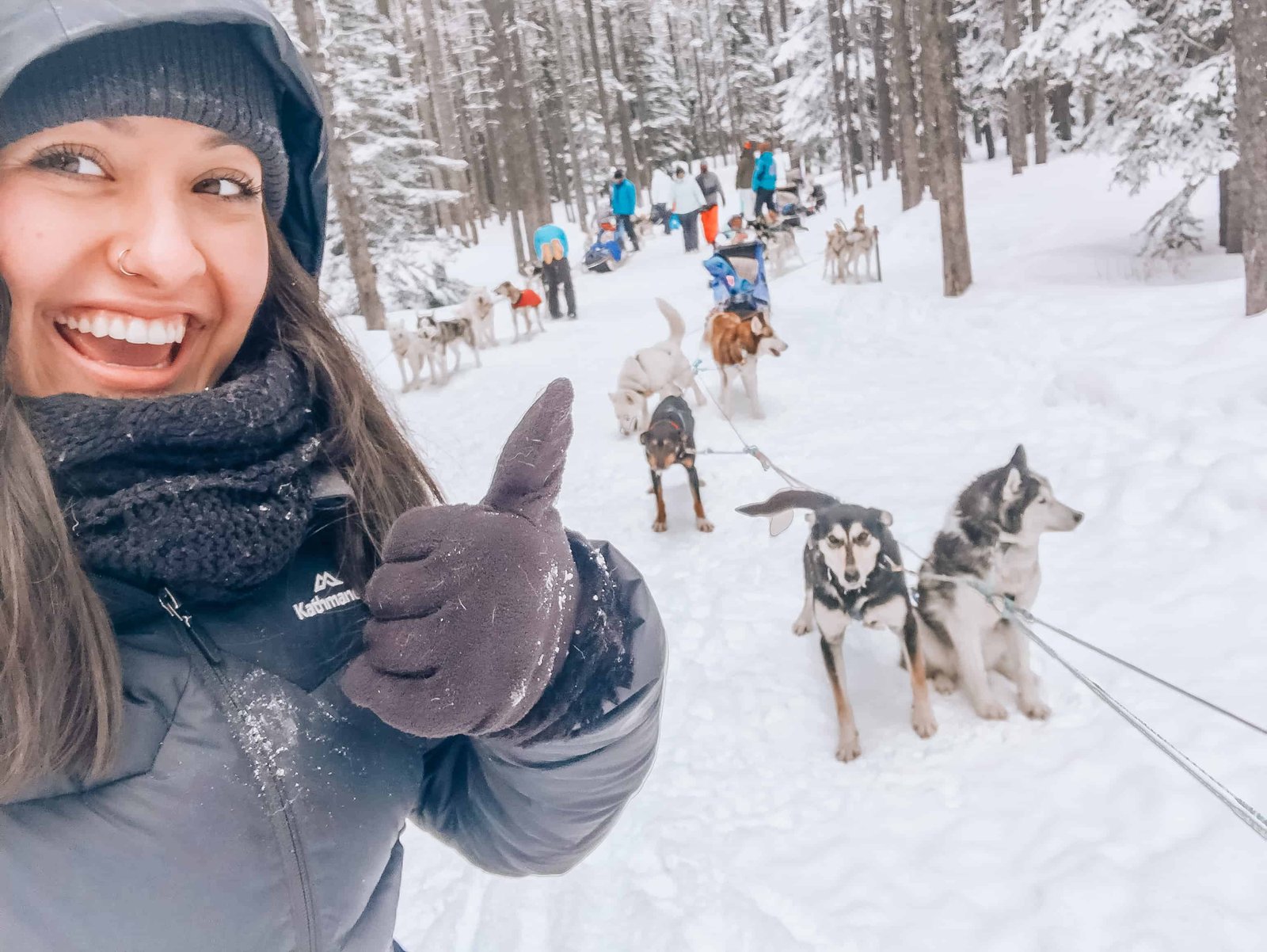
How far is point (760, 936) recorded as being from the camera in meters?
2.46

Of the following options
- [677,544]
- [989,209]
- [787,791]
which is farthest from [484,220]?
[787,791]

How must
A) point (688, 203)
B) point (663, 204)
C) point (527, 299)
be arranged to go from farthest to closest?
1. point (663, 204)
2. point (688, 203)
3. point (527, 299)

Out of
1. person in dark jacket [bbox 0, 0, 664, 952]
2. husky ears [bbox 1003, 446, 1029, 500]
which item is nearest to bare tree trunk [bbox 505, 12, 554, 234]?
husky ears [bbox 1003, 446, 1029, 500]

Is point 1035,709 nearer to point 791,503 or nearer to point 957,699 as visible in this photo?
point 957,699

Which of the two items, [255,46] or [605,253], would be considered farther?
[605,253]

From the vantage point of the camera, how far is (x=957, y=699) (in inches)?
137

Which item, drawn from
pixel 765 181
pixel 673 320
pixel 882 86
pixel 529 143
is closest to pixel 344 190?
pixel 529 143

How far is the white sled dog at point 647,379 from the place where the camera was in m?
7.88

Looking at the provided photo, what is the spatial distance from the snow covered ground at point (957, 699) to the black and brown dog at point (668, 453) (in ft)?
0.54

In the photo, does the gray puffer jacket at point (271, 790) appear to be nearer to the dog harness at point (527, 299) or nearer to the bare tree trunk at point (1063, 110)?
the dog harness at point (527, 299)

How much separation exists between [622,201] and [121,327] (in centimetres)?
2093

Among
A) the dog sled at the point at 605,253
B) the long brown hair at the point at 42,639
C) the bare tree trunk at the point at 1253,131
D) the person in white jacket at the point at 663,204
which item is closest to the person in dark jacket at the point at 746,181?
the dog sled at the point at 605,253

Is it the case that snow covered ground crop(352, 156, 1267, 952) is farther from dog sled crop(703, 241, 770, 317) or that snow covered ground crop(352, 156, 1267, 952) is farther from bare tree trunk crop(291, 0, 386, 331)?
bare tree trunk crop(291, 0, 386, 331)

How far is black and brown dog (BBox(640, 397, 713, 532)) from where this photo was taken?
564cm
